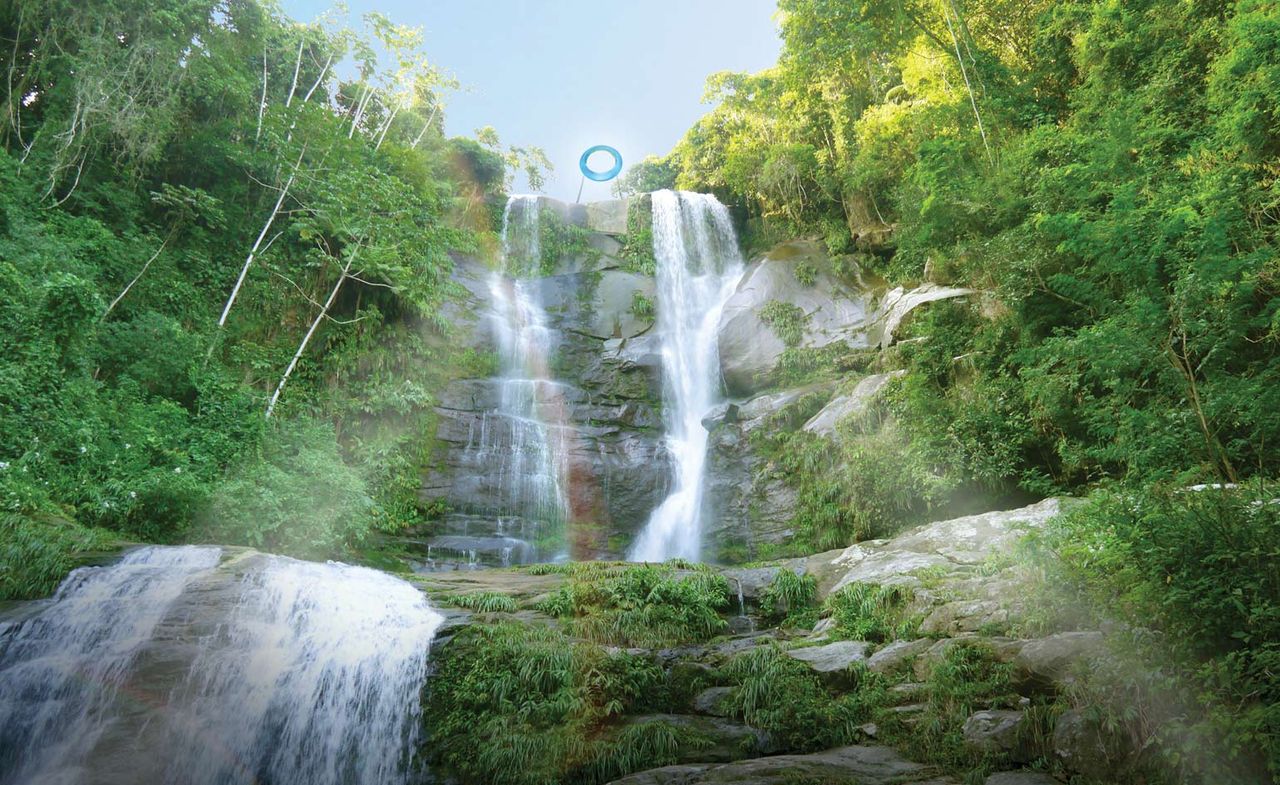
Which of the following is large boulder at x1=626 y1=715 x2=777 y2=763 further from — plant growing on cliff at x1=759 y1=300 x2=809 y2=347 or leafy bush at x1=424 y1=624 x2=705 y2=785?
plant growing on cliff at x1=759 y1=300 x2=809 y2=347

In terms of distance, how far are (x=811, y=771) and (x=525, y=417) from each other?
11501mm

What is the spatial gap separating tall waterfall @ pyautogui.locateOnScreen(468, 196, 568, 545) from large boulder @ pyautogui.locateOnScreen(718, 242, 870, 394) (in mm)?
4604

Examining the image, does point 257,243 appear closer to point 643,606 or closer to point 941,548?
point 643,606

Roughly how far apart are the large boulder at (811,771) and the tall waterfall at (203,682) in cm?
271

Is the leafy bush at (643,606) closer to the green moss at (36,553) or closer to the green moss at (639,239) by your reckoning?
the green moss at (36,553)

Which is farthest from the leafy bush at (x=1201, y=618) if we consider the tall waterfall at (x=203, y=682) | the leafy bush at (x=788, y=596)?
the tall waterfall at (x=203, y=682)

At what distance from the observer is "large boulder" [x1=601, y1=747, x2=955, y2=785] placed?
4.40m

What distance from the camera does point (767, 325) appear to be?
55.7ft

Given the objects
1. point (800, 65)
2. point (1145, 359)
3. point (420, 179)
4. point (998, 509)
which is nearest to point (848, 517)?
point (998, 509)

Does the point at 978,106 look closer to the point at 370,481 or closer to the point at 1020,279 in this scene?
the point at 1020,279

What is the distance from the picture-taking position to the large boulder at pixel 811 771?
173 inches

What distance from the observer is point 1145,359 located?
22.5 feet

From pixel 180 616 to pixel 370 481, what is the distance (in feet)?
20.2

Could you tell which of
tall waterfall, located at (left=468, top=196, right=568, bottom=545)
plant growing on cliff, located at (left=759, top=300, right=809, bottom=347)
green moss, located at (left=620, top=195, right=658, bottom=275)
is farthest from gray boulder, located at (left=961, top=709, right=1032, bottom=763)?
green moss, located at (left=620, top=195, right=658, bottom=275)
